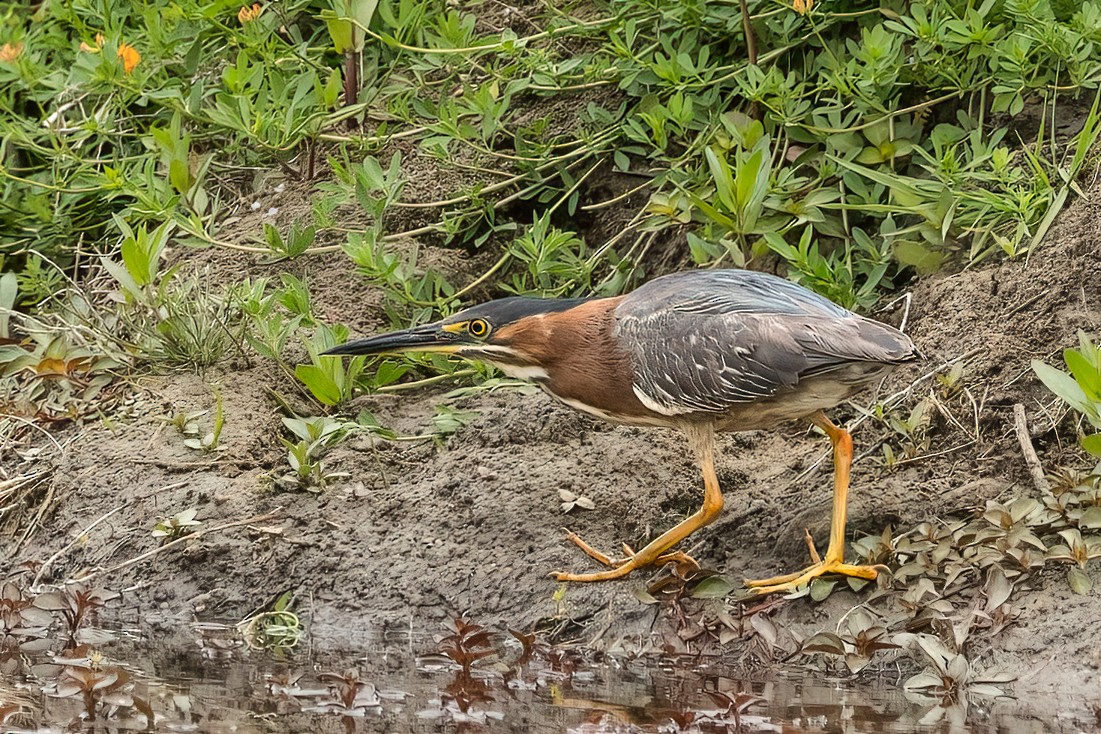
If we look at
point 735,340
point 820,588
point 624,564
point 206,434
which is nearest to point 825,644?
point 820,588

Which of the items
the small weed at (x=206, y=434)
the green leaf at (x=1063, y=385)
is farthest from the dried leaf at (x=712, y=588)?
the small weed at (x=206, y=434)

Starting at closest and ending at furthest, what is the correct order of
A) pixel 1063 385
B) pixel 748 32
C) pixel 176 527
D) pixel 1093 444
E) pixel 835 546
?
pixel 1093 444, pixel 1063 385, pixel 835 546, pixel 176 527, pixel 748 32

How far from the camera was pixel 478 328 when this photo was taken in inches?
208

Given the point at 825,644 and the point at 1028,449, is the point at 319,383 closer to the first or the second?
the point at 825,644

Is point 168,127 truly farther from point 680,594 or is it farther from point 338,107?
point 680,594

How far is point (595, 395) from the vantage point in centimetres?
508

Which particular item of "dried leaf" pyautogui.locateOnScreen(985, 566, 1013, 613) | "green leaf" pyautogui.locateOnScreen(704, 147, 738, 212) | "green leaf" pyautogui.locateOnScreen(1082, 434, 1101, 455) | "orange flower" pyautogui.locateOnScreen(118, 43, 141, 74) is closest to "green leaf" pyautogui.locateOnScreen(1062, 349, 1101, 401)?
"green leaf" pyautogui.locateOnScreen(1082, 434, 1101, 455)

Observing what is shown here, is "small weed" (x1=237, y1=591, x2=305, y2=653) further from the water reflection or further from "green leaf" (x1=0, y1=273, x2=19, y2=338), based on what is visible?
"green leaf" (x1=0, y1=273, x2=19, y2=338)

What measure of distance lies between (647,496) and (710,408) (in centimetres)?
62

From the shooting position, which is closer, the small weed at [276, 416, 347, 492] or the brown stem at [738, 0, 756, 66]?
the small weed at [276, 416, 347, 492]

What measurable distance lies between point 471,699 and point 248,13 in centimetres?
345

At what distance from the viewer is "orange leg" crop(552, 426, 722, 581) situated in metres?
4.88

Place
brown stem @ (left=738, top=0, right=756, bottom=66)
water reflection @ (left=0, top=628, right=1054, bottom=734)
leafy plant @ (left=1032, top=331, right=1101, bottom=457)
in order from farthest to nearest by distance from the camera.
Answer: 1. brown stem @ (left=738, top=0, right=756, bottom=66)
2. leafy plant @ (left=1032, top=331, right=1101, bottom=457)
3. water reflection @ (left=0, top=628, right=1054, bottom=734)

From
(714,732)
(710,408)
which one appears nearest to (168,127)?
(710,408)
